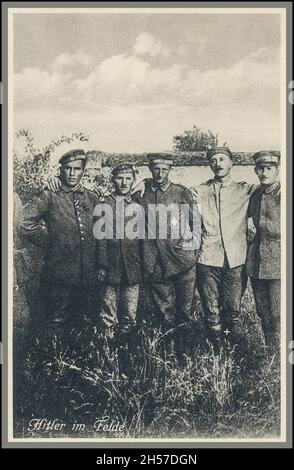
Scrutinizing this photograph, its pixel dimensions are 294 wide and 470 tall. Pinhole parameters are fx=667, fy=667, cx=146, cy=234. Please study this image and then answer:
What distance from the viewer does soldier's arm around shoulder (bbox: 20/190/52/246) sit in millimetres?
5094

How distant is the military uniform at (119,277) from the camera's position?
507 centimetres

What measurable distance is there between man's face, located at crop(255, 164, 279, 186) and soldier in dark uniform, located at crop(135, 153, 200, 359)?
1.85 ft

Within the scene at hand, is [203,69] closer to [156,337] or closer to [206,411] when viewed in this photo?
[156,337]

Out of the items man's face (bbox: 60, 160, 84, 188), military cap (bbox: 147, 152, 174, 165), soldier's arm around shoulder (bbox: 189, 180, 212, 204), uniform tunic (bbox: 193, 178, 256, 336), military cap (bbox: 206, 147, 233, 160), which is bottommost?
uniform tunic (bbox: 193, 178, 256, 336)

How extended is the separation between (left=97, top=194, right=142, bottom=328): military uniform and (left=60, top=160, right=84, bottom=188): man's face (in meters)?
0.49

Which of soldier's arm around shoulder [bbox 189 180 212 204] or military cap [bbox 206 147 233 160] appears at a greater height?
Answer: military cap [bbox 206 147 233 160]

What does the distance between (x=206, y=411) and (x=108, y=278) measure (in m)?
1.26

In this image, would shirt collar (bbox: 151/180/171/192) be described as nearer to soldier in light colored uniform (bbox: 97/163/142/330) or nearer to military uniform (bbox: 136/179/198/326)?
military uniform (bbox: 136/179/198/326)

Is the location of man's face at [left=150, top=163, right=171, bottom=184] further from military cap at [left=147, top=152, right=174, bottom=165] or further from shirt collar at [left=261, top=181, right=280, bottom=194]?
shirt collar at [left=261, top=181, right=280, bottom=194]

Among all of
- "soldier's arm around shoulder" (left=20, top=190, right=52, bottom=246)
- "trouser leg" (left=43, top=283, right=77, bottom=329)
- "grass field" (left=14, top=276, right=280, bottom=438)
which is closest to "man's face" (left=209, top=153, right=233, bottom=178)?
"grass field" (left=14, top=276, right=280, bottom=438)

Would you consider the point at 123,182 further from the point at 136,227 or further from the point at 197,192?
the point at 197,192

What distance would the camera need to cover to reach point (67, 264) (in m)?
5.07

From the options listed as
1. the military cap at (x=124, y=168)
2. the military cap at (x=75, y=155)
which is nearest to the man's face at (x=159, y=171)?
the military cap at (x=124, y=168)

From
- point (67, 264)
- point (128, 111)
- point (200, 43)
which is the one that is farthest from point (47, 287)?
point (200, 43)
